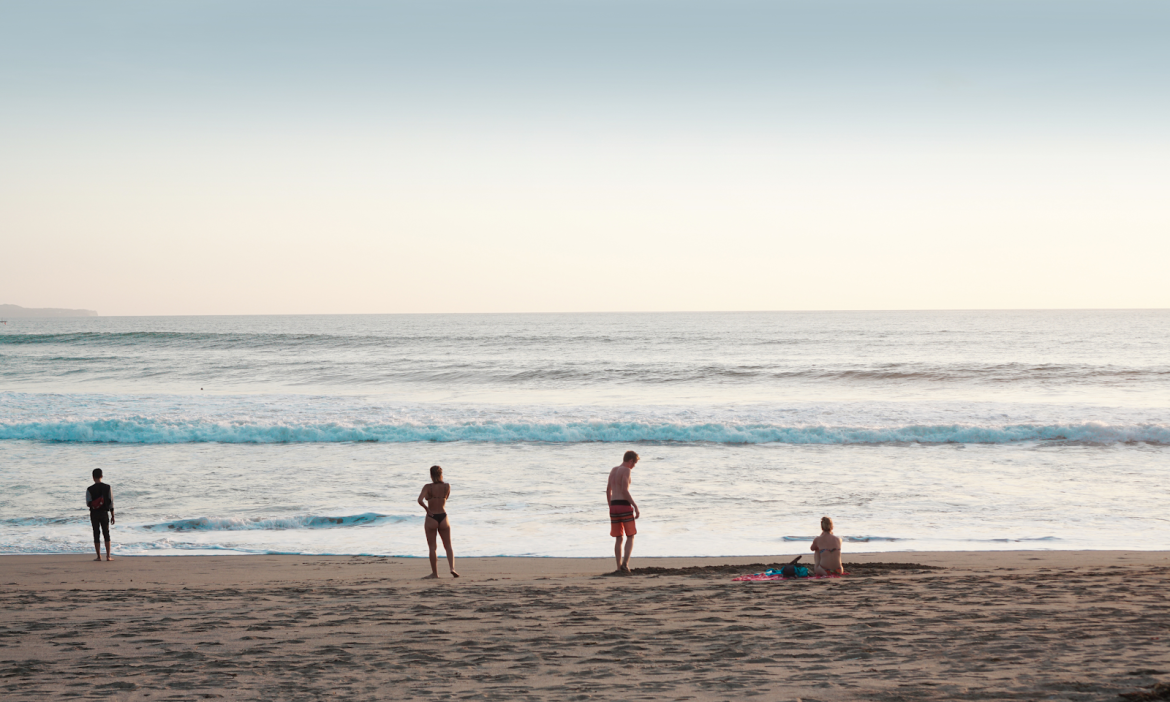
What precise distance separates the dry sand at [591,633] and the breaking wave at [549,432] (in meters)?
11.8

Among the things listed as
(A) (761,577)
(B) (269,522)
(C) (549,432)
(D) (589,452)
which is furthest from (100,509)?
(C) (549,432)

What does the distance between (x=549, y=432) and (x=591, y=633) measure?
1593 centimetres

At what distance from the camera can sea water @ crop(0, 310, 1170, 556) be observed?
12.5 metres

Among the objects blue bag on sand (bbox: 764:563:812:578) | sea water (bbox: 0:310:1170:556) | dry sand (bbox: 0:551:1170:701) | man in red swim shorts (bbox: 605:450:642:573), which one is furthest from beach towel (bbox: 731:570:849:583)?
sea water (bbox: 0:310:1170:556)

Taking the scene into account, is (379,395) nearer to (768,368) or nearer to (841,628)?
(768,368)

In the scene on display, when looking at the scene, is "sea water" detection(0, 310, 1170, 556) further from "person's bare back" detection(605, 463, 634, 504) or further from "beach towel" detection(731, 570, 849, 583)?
"beach towel" detection(731, 570, 849, 583)

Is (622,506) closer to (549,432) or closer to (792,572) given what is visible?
(792,572)

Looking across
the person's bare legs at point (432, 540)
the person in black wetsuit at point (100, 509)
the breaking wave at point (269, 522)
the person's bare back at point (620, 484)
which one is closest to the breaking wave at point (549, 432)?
the breaking wave at point (269, 522)

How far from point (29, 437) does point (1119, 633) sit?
25.3m

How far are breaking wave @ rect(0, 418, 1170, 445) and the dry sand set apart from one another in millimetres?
11841

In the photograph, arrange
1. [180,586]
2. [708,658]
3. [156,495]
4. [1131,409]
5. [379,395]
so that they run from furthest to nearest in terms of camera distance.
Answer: [379,395], [1131,409], [156,495], [180,586], [708,658]

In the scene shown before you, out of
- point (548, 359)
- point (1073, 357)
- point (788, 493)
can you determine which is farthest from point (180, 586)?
point (1073, 357)

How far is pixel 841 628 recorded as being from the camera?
272 inches

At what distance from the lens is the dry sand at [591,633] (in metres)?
5.50
